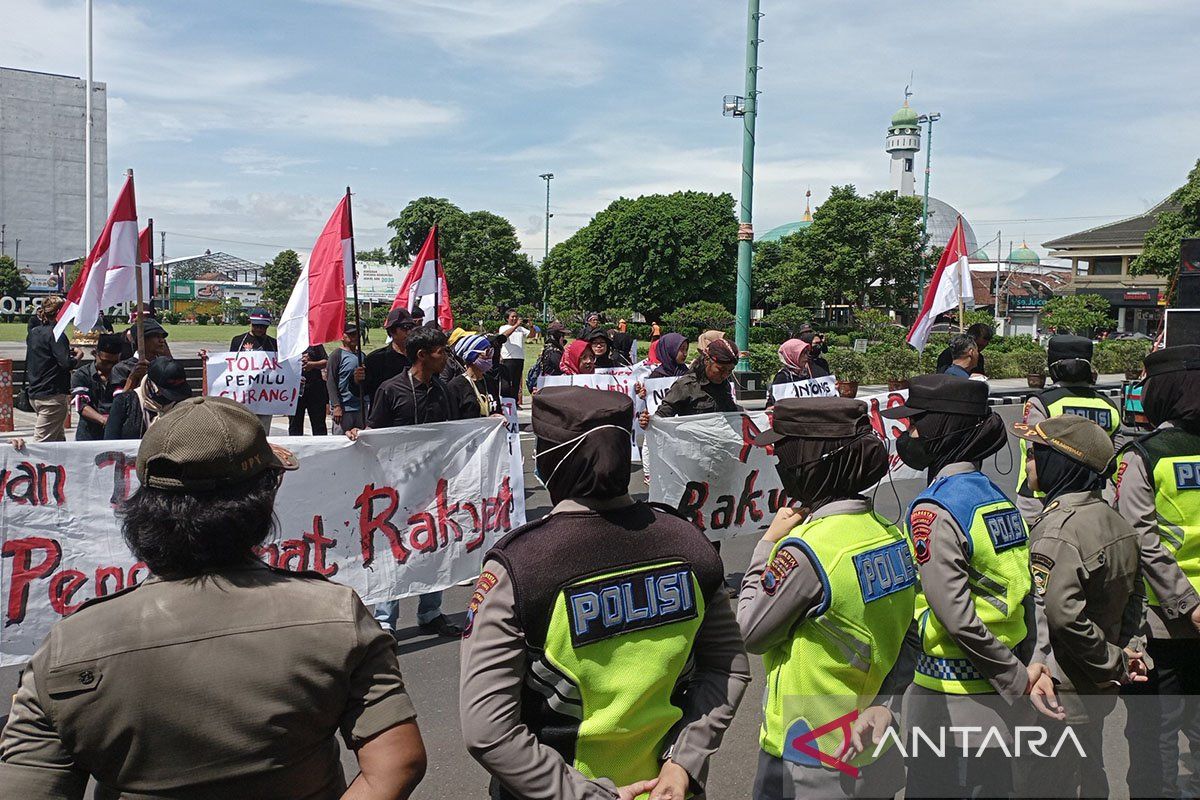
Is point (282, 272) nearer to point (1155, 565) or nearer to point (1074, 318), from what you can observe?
point (1074, 318)

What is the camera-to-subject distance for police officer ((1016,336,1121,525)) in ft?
17.2

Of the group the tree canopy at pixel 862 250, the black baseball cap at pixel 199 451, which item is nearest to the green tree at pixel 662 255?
the tree canopy at pixel 862 250

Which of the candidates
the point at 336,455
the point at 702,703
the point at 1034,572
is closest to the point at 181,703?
the point at 702,703

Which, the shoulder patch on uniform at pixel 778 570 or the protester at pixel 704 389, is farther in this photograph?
the protester at pixel 704 389

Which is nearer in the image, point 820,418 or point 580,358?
point 820,418

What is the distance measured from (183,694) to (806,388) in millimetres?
7585

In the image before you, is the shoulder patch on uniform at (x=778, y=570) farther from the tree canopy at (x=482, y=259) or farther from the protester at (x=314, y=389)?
the tree canopy at (x=482, y=259)

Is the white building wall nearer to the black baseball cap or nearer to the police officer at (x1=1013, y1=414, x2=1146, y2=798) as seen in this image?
the police officer at (x1=1013, y1=414, x2=1146, y2=798)

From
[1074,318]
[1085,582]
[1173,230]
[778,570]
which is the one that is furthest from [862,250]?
[778,570]

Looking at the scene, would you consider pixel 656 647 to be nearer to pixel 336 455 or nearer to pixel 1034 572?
pixel 1034 572

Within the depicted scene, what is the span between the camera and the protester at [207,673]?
158cm

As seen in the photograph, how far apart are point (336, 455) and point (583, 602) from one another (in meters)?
3.70

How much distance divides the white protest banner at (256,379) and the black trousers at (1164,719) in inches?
299

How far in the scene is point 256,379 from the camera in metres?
9.32
